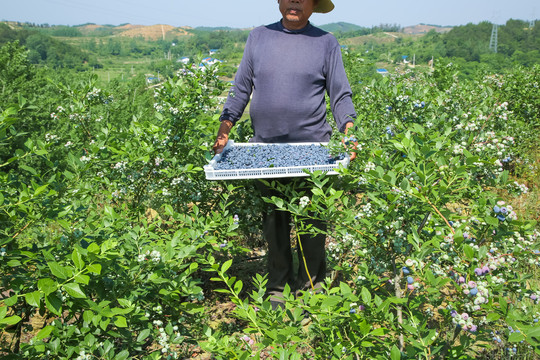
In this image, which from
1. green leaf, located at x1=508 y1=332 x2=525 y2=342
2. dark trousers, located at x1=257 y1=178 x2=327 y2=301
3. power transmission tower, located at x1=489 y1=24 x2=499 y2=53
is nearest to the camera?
green leaf, located at x1=508 y1=332 x2=525 y2=342

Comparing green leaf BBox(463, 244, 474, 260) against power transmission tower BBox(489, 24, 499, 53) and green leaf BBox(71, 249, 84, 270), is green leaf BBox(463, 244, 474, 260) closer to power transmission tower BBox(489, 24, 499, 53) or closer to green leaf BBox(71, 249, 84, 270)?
green leaf BBox(71, 249, 84, 270)

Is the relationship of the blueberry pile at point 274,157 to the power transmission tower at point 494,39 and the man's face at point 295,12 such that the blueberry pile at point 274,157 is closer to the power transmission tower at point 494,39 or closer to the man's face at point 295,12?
the man's face at point 295,12

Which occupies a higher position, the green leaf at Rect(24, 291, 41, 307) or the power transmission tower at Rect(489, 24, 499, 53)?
the power transmission tower at Rect(489, 24, 499, 53)

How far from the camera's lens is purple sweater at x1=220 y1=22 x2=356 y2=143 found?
2.77m

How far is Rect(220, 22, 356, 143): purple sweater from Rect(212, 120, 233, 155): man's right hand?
0.19 meters

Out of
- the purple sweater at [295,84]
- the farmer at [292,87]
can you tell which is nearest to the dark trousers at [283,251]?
the farmer at [292,87]

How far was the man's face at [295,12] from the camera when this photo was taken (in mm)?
2768

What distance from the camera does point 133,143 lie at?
9.44 feet

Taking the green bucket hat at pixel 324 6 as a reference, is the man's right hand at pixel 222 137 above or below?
below

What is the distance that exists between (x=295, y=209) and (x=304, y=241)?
3.32ft

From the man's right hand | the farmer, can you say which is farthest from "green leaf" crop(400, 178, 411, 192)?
the man's right hand

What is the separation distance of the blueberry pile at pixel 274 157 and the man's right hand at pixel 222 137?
0.16 feet

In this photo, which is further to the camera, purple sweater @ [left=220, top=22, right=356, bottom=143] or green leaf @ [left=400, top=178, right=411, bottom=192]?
purple sweater @ [left=220, top=22, right=356, bottom=143]

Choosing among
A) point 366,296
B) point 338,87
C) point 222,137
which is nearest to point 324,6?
point 338,87
